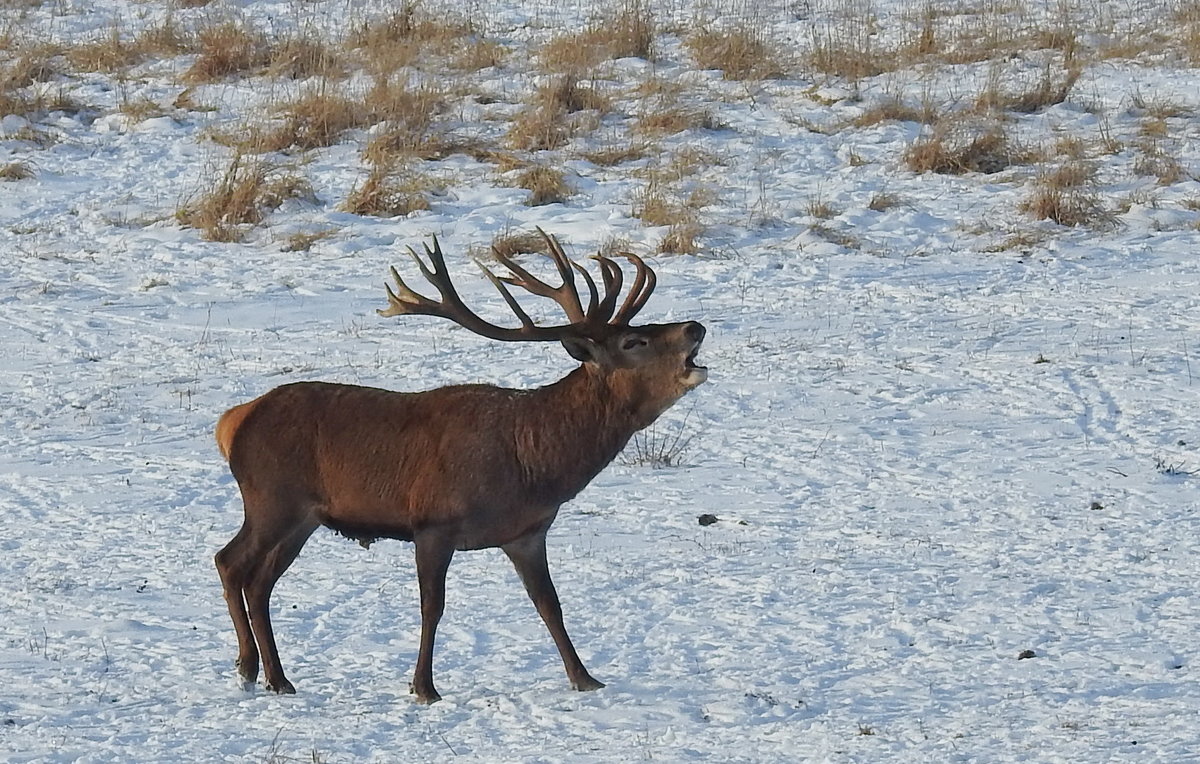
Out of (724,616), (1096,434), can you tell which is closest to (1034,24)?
(1096,434)

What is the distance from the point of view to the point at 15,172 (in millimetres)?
15484

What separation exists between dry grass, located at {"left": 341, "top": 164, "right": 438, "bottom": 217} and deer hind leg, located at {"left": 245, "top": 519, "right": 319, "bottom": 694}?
25.9ft

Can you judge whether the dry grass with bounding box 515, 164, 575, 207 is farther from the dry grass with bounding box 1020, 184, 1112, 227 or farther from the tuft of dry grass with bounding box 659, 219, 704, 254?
the dry grass with bounding box 1020, 184, 1112, 227

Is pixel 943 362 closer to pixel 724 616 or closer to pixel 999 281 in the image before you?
pixel 999 281

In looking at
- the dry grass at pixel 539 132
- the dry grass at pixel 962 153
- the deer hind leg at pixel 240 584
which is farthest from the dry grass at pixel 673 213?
the deer hind leg at pixel 240 584

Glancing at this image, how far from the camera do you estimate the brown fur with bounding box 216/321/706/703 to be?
6395 millimetres

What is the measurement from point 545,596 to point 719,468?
2.95 m

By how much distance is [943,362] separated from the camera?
Answer: 1089cm

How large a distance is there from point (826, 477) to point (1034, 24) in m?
10.3

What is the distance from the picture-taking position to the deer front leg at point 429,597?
6.30m

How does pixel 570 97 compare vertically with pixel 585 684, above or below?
above

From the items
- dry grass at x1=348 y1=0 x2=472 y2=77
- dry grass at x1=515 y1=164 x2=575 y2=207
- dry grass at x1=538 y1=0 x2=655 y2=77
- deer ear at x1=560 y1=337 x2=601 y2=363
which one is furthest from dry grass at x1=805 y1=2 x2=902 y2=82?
deer ear at x1=560 y1=337 x2=601 y2=363

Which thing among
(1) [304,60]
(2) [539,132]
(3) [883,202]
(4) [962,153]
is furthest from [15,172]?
(4) [962,153]

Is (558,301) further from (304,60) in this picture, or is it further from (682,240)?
(304,60)
